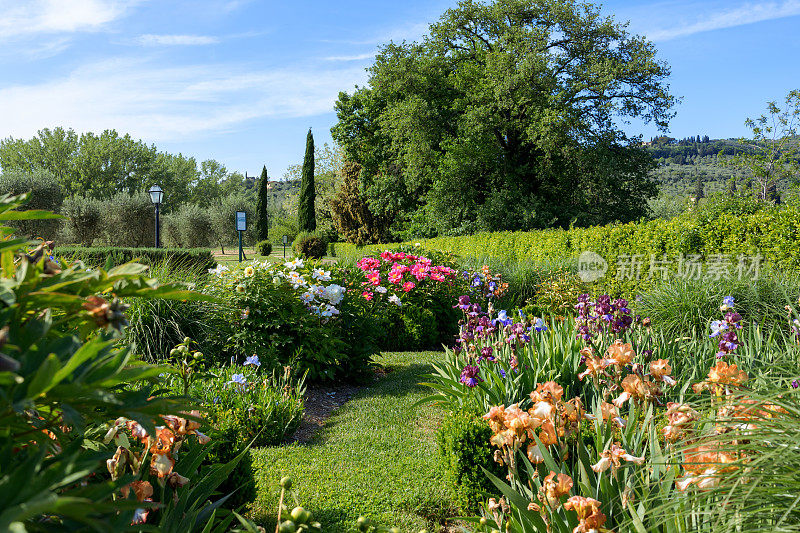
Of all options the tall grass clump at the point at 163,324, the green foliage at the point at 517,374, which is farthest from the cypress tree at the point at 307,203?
the green foliage at the point at 517,374

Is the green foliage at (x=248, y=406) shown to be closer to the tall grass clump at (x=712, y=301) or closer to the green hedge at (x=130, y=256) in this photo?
the green hedge at (x=130, y=256)

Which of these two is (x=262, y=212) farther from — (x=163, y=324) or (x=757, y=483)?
(x=757, y=483)

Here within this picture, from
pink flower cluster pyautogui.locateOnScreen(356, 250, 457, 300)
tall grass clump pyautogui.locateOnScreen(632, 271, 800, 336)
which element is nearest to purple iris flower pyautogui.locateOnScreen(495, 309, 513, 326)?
tall grass clump pyautogui.locateOnScreen(632, 271, 800, 336)

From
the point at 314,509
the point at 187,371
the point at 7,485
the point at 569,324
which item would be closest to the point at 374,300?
the point at 569,324

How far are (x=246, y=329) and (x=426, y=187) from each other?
1938cm

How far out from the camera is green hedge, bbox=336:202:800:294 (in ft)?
23.9

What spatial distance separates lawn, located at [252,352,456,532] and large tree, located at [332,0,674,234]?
1531 cm

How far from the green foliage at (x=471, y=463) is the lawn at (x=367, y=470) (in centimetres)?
16

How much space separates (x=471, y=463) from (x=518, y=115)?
18.7m

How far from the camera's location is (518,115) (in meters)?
19.7

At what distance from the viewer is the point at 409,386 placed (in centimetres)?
572

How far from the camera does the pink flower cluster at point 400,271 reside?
26.1 ft

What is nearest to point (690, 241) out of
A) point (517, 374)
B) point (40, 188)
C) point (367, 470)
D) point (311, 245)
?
point (517, 374)

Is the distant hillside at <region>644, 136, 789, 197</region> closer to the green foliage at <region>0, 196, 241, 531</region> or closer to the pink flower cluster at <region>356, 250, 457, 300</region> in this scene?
the pink flower cluster at <region>356, 250, 457, 300</region>
